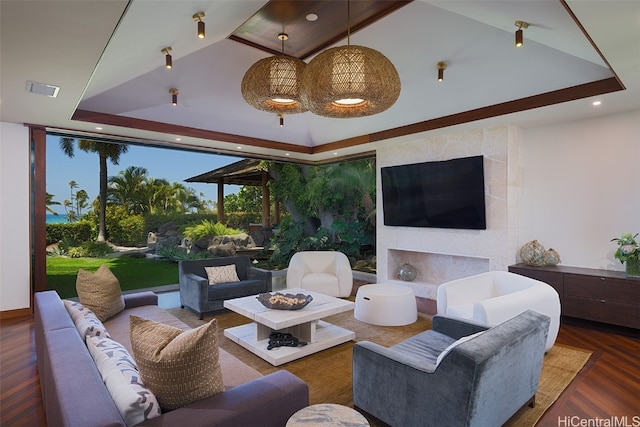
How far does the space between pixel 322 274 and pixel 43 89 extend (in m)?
4.16

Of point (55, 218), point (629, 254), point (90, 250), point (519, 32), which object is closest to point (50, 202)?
point (55, 218)

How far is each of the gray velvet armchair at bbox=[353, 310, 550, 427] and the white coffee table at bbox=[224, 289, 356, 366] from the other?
41.3 inches

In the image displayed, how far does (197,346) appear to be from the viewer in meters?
1.57

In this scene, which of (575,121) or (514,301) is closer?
(514,301)

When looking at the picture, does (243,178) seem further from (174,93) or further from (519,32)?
(519,32)

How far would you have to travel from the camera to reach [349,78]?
2.49 m

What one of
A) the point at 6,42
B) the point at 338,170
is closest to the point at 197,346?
the point at 6,42

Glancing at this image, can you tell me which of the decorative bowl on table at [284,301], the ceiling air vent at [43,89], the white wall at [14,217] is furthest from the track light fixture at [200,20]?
the white wall at [14,217]

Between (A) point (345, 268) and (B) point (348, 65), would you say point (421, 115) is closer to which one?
(A) point (345, 268)

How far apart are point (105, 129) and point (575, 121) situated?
6.41 m

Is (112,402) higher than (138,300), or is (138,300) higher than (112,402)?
(112,402)

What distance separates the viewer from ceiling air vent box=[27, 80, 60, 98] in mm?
3186

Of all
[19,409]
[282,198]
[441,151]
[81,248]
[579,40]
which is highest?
[579,40]

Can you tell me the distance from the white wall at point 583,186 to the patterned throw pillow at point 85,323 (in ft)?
17.1
